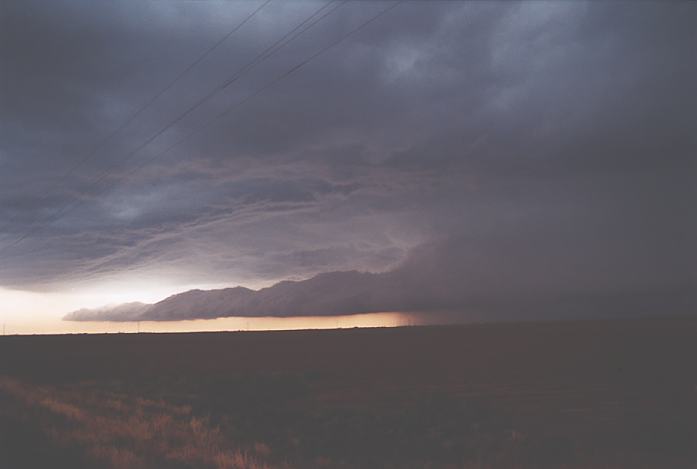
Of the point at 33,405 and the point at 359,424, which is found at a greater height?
the point at 33,405

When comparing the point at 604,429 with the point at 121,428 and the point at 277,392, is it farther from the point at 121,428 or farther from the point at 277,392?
the point at 277,392

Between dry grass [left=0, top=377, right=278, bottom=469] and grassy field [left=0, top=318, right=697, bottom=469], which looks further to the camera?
grassy field [left=0, top=318, right=697, bottom=469]

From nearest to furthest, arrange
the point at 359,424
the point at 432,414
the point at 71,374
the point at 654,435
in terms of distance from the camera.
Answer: the point at 654,435
the point at 359,424
the point at 432,414
the point at 71,374

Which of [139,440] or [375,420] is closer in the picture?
[139,440]

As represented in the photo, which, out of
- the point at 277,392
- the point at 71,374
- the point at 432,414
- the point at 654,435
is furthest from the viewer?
the point at 71,374

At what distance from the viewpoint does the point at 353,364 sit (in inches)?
2239

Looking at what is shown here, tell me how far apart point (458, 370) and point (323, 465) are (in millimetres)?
34488

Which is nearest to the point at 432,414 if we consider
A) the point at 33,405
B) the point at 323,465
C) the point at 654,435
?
the point at 654,435

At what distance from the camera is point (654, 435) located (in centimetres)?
1956

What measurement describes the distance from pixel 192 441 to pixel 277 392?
20500mm

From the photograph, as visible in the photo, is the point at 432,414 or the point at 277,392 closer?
the point at 432,414

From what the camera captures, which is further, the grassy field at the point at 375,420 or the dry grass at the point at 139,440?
the grassy field at the point at 375,420

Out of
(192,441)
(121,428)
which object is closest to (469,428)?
(192,441)

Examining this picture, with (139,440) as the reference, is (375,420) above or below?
below
